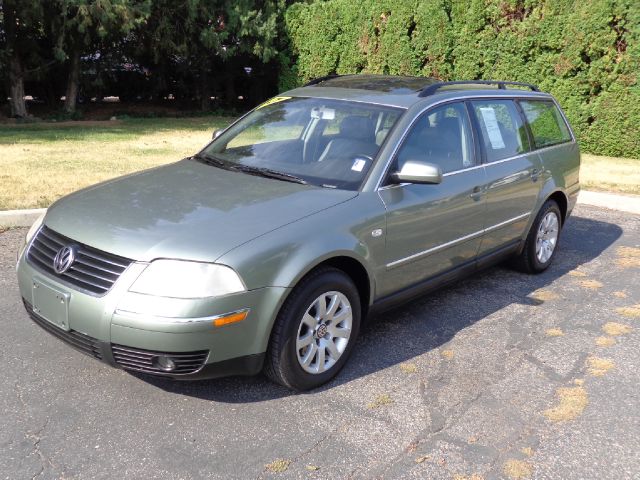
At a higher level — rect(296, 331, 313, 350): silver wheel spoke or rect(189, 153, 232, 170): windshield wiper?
rect(189, 153, 232, 170): windshield wiper

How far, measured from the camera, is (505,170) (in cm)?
489

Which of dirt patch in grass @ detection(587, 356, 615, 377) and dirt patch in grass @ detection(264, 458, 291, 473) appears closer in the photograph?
dirt patch in grass @ detection(264, 458, 291, 473)

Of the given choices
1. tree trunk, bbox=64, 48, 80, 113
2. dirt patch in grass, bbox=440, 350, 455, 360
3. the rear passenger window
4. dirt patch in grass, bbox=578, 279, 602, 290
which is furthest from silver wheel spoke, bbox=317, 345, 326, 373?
tree trunk, bbox=64, 48, 80, 113

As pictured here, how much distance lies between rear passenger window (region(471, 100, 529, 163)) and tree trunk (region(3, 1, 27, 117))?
13.2 m

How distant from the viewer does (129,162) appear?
1005 centimetres

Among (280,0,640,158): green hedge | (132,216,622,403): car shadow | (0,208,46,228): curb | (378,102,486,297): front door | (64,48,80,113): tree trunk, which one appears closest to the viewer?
(132,216,622,403): car shadow

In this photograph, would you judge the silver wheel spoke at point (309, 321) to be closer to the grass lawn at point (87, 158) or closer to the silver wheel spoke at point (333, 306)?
the silver wheel spoke at point (333, 306)

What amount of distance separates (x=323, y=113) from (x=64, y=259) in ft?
6.79

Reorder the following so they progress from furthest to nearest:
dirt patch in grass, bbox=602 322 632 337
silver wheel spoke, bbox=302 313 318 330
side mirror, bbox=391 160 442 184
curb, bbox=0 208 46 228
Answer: curb, bbox=0 208 46 228 → dirt patch in grass, bbox=602 322 632 337 → side mirror, bbox=391 160 442 184 → silver wheel spoke, bbox=302 313 318 330

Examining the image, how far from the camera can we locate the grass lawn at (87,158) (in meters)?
7.85

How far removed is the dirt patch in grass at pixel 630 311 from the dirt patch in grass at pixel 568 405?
145 centimetres

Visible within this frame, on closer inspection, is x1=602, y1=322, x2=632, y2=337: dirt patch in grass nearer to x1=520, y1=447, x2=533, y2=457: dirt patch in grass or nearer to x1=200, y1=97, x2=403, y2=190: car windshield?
x1=520, y1=447, x2=533, y2=457: dirt patch in grass

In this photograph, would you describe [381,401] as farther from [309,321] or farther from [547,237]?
[547,237]

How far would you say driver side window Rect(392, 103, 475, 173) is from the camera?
416 centimetres
